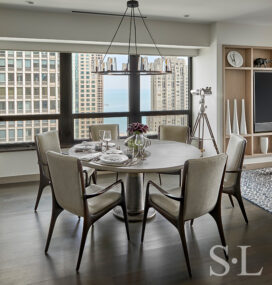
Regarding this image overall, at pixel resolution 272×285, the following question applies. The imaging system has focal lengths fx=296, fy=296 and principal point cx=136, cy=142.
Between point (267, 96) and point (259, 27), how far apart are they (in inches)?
48.5

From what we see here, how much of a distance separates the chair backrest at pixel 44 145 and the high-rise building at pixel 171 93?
2.17m

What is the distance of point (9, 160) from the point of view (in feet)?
15.4

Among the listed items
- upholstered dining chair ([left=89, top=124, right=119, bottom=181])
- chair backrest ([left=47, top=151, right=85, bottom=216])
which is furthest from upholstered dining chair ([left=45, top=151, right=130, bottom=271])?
upholstered dining chair ([left=89, top=124, right=119, bottom=181])

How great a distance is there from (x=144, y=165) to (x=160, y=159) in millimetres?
294

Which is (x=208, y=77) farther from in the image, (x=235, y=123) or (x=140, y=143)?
(x=140, y=143)

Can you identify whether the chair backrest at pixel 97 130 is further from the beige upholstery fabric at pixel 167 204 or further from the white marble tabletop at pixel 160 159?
the beige upholstery fabric at pixel 167 204

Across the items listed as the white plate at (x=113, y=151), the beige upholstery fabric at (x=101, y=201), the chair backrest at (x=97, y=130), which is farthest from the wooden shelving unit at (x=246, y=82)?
the beige upholstery fabric at (x=101, y=201)

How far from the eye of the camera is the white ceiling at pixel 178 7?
3921 mm

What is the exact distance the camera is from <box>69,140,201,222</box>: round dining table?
2.62 meters

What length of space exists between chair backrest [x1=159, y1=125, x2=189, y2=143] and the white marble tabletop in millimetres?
627

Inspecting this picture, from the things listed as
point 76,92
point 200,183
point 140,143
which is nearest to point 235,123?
point 140,143

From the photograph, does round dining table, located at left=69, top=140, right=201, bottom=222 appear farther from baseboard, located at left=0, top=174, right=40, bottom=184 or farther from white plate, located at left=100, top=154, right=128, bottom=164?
baseboard, located at left=0, top=174, right=40, bottom=184

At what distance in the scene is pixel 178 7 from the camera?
417cm

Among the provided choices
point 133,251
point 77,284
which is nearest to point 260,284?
point 133,251
